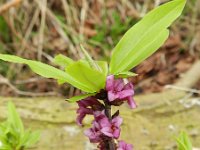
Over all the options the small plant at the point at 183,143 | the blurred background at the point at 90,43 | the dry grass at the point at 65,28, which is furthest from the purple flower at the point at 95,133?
the dry grass at the point at 65,28

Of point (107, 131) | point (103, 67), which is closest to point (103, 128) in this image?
point (107, 131)

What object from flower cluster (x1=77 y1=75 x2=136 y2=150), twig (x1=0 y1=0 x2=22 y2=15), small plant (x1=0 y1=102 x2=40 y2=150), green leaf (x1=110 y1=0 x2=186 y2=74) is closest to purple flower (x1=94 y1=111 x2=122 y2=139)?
flower cluster (x1=77 y1=75 x2=136 y2=150)

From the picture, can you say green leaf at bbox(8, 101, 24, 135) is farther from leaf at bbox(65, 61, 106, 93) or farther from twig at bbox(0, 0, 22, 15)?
twig at bbox(0, 0, 22, 15)

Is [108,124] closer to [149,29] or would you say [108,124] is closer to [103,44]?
[149,29]

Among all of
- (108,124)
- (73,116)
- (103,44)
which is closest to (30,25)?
(103,44)

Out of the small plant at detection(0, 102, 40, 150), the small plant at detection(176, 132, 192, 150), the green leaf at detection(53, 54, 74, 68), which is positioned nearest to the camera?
the green leaf at detection(53, 54, 74, 68)

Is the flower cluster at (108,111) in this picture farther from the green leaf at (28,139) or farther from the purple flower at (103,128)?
the green leaf at (28,139)
